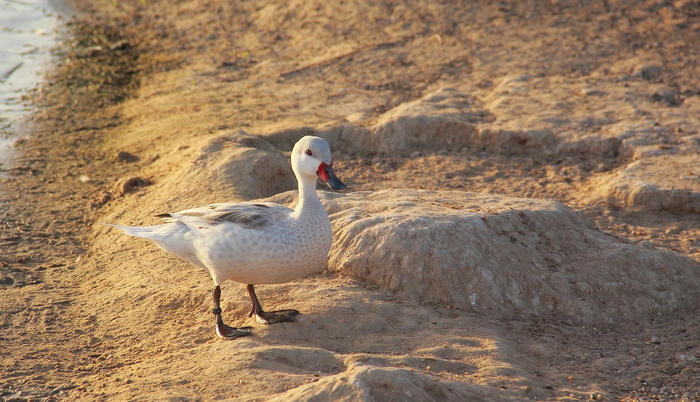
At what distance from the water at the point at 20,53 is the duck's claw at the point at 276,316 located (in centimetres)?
462

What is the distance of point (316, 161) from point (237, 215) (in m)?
0.59

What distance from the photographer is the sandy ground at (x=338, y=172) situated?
155 inches

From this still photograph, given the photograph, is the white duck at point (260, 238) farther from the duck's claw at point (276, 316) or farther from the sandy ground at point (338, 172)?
the sandy ground at point (338, 172)

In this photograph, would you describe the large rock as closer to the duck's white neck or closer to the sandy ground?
the sandy ground

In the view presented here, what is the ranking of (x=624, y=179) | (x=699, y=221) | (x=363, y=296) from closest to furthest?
(x=363, y=296) → (x=699, y=221) → (x=624, y=179)

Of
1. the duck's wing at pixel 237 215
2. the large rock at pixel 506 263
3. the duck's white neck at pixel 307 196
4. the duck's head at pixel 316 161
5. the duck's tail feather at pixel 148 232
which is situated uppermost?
the duck's head at pixel 316 161

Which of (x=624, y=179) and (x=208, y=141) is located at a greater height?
(x=208, y=141)

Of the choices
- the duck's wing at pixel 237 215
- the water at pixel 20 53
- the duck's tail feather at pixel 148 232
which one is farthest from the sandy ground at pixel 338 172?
the duck's wing at pixel 237 215

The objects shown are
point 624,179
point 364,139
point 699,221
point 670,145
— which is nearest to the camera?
point 699,221

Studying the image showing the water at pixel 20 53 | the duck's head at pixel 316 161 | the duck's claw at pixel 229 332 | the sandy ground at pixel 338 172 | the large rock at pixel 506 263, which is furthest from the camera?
the water at pixel 20 53

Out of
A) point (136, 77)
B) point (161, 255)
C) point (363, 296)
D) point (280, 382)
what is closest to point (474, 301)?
point (363, 296)

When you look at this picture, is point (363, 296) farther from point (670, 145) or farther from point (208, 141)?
point (670, 145)

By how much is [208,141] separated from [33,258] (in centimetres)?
207

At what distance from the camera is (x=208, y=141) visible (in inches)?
275
